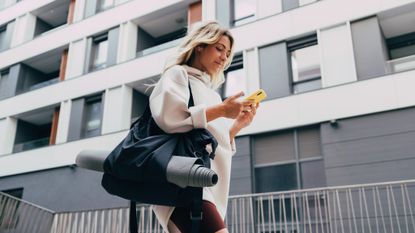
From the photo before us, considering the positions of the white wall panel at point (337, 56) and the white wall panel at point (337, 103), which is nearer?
the white wall panel at point (337, 103)

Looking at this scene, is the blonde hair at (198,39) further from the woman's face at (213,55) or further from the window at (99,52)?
the window at (99,52)

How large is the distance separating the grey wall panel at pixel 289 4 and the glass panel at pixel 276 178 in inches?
185

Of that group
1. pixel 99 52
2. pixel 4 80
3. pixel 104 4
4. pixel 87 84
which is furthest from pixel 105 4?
pixel 4 80

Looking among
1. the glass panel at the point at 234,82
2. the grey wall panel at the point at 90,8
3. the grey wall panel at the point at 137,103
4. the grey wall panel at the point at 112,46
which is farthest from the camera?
the grey wall panel at the point at 90,8

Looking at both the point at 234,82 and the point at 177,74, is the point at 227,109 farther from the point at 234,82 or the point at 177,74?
the point at 234,82

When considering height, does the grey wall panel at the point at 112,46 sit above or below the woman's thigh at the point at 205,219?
above

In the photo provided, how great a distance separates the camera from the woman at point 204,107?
4.42ft

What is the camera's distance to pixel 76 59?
16.4m

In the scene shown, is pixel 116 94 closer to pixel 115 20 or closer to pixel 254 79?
pixel 115 20

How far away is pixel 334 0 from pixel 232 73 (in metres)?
3.76

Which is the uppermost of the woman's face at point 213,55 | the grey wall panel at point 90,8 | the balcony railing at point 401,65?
the grey wall panel at point 90,8

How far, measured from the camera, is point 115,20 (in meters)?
15.9

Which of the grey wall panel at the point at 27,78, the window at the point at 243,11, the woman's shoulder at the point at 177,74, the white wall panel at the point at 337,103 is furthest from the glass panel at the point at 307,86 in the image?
the grey wall panel at the point at 27,78

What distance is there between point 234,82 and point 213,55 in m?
11.1
